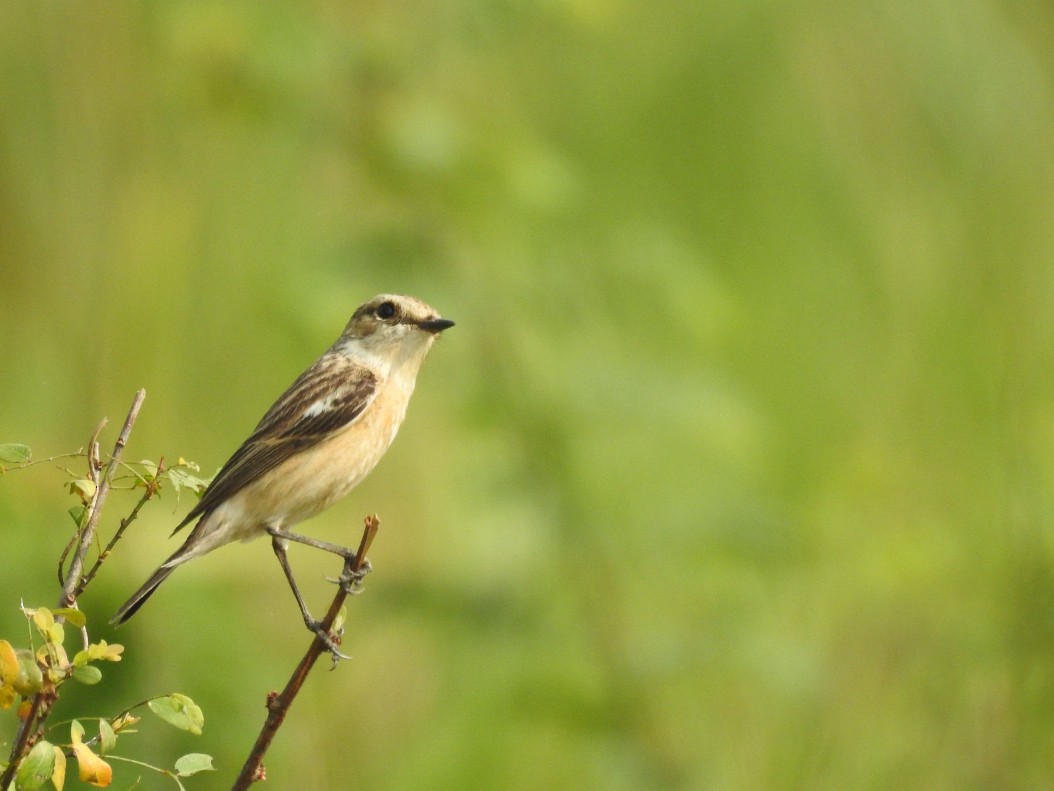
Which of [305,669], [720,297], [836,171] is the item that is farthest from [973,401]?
[305,669]

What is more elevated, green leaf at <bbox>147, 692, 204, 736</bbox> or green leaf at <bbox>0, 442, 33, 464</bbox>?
green leaf at <bbox>0, 442, 33, 464</bbox>

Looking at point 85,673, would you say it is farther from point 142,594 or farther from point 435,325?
point 435,325

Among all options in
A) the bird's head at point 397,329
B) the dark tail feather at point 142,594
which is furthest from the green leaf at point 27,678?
the bird's head at point 397,329

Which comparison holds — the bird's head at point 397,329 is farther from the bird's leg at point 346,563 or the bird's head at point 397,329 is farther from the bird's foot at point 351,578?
the bird's foot at point 351,578

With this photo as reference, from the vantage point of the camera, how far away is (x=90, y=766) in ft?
5.88

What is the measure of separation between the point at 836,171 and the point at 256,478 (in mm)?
3514

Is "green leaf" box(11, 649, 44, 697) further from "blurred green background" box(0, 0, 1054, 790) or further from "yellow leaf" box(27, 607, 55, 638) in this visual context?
"blurred green background" box(0, 0, 1054, 790)

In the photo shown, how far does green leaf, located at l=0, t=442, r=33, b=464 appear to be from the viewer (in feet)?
6.32

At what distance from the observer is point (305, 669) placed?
2.51 metres

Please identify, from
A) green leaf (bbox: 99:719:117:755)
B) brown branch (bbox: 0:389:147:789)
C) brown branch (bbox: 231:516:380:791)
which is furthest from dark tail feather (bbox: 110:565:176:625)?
green leaf (bbox: 99:719:117:755)

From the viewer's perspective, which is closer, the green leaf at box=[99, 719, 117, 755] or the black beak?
the green leaf at box=[99, 719, 117, 755]

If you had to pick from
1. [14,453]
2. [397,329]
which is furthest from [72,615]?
[397,329]

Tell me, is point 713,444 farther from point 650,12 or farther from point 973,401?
point 650,12

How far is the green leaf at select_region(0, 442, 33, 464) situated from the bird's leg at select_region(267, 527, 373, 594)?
101 cm
